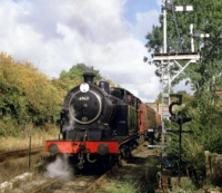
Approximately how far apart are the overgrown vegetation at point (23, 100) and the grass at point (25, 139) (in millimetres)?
319

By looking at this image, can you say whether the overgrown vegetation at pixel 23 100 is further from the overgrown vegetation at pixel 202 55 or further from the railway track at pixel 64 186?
the railway track at pixel 64 186

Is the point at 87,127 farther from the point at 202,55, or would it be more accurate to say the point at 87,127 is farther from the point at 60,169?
the point at 202,55

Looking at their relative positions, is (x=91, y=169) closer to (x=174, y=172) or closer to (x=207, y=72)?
(x=174, y=172)

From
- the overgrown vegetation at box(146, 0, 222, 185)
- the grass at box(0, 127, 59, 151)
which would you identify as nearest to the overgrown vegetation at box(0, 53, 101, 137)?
the grass at box(0, 127, 59, 151)

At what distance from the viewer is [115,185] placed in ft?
51.6

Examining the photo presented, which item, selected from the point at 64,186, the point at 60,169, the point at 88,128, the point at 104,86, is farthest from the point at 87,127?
the point at 64,186

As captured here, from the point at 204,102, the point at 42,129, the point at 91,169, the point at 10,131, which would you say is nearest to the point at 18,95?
the point at 10,131

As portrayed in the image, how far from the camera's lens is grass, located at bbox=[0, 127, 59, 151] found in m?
28.7

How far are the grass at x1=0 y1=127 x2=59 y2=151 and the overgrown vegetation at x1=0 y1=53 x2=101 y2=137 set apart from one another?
319 mm

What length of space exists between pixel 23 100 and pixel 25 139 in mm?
2568

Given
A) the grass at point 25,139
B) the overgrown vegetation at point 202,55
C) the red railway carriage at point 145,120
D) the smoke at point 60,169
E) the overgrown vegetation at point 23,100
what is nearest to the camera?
the overgrown vegetation at point 202,55

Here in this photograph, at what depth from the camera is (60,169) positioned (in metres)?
19.5

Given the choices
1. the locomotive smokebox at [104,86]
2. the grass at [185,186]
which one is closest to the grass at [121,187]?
the grass at [185,186]

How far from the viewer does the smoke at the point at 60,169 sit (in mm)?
18128
